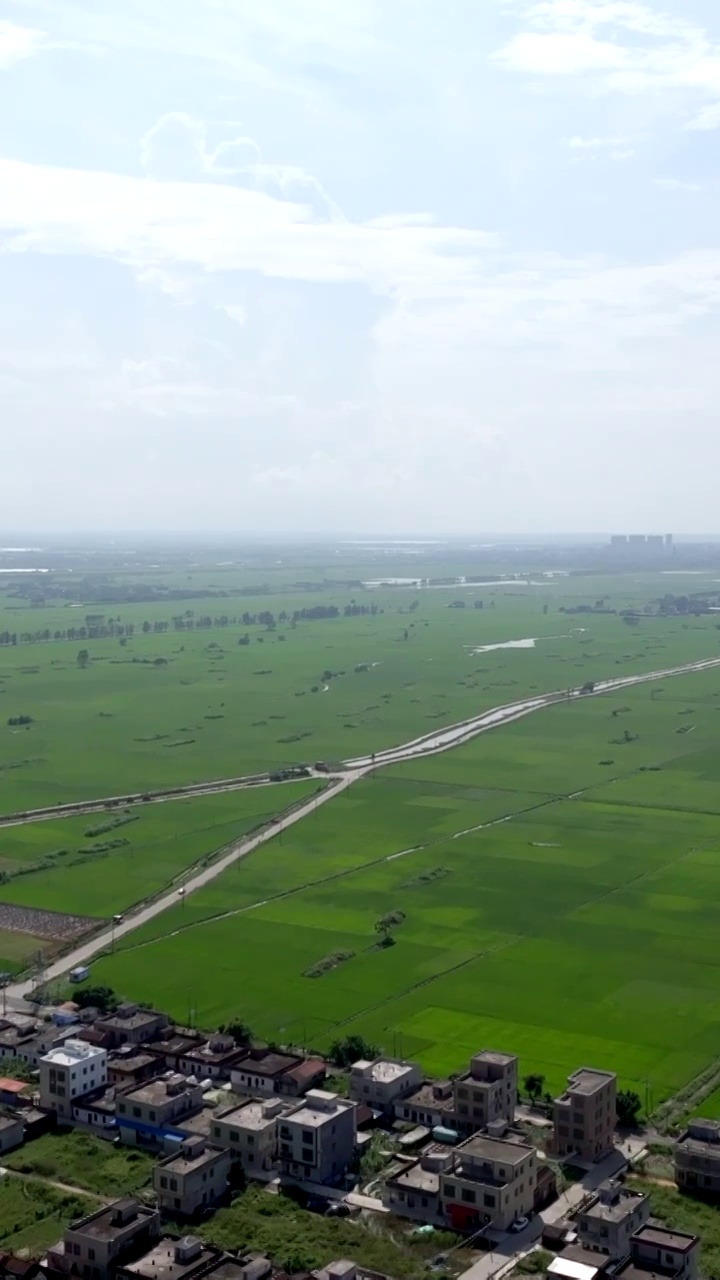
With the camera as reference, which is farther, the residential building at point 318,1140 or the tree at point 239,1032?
the tree at point 239,1032

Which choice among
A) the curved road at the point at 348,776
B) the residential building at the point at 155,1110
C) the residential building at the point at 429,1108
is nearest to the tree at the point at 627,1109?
the residential building at the point at 429,1108

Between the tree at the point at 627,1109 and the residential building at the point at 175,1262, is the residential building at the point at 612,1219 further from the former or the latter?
the residential building at the point at 175,1262

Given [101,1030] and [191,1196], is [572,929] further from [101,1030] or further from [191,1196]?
[191,1196]

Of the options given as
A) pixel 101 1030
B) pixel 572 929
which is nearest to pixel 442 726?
pixel 572 929

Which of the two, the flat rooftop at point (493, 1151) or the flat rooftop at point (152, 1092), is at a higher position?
the flat rooftop at point (493, 1151)

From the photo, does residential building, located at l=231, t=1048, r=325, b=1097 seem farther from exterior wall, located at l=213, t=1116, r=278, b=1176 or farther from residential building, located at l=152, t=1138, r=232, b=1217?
residential building, located at l=152, t=1138, r=232, b=1217

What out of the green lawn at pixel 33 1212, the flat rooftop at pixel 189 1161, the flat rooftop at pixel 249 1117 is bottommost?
the green lawn at pixel 33 1212

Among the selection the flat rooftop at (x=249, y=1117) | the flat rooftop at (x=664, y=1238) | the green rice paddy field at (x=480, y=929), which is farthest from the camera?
the green rice paddy field at (x=480, y=929)

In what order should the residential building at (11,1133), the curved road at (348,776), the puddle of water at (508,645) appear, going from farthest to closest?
1. the puddle of water at (508,645)
2. the curved road at (348,776)
3. the residential building at (11,1133)
